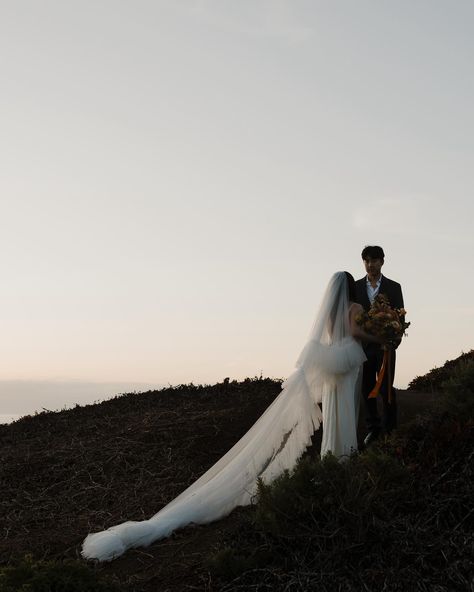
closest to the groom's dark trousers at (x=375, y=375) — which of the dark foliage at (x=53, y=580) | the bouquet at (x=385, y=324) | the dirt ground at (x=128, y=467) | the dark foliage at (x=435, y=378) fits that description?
the bouquet at (x=385, y=324)

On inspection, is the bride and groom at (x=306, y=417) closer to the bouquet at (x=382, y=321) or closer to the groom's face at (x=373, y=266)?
the bouquet at (x=382, y=321)

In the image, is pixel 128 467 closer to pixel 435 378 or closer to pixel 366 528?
pixel 366 528

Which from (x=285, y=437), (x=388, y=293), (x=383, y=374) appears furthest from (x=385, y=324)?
(x=285, y=437)

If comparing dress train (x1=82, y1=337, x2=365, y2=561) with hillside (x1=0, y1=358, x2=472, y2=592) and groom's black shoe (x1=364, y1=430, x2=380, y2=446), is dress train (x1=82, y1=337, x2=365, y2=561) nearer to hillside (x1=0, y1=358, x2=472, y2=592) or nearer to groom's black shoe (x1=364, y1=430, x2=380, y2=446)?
hillside (x1=0, y1=358, x2=472, y2=592)

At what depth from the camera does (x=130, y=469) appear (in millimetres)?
14445

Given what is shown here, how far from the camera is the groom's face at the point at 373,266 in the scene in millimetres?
12516

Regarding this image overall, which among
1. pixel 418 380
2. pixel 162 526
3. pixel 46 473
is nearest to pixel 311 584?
pixel 162 526

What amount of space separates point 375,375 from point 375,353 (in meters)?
0.41

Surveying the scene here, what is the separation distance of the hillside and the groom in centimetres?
139

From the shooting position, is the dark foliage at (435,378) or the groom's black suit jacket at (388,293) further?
the dark foliage at (435,378)

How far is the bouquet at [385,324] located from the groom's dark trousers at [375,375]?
0.40 ft

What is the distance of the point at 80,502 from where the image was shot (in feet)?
44.5

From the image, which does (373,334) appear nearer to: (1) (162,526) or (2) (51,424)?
(1) (162,526)

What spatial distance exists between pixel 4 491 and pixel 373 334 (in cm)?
785
